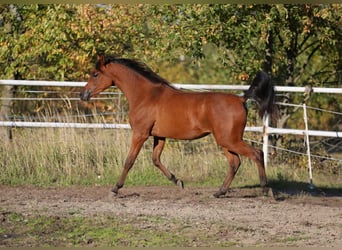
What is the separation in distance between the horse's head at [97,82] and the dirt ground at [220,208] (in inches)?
58.1

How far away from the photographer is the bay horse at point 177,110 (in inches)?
369

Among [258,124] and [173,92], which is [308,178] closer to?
[258,124]

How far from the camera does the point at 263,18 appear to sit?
12.0 m

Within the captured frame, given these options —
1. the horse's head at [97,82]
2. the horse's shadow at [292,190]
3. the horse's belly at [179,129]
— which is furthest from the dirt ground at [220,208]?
the horse's head at [97,82]

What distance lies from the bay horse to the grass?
1.28 meters

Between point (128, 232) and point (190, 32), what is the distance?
581cm

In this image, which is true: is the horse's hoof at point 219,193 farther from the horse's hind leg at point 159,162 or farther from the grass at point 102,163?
the grass at point 102,163

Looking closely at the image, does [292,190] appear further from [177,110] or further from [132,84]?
[132,84]

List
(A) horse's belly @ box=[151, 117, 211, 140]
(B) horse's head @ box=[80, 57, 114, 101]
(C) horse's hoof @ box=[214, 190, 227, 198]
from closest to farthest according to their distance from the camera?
(C) horse's hoof @ box=[214, 190, 227, 198] → (A) horse's belly @ box=[151, 117, 211, 140] → (B) horse's head @ box=[80, 57, 114, 101]

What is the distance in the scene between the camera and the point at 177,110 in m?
9.62

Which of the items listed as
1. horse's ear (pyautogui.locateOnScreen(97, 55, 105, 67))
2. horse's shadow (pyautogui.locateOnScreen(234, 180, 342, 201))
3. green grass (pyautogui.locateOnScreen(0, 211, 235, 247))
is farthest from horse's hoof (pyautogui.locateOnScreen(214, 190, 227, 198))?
horse's ear (pyautogui.locateOnScreen(97, 55, 105, 67))

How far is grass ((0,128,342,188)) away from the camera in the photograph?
35.8 feet

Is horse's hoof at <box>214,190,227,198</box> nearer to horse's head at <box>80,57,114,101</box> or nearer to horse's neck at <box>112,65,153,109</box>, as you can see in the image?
horse's neck at <box>112,65,153,109</box>

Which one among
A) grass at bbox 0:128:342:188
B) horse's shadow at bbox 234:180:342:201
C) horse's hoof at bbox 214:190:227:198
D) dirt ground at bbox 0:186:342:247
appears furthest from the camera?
grass at bbox 0:128:342:188
